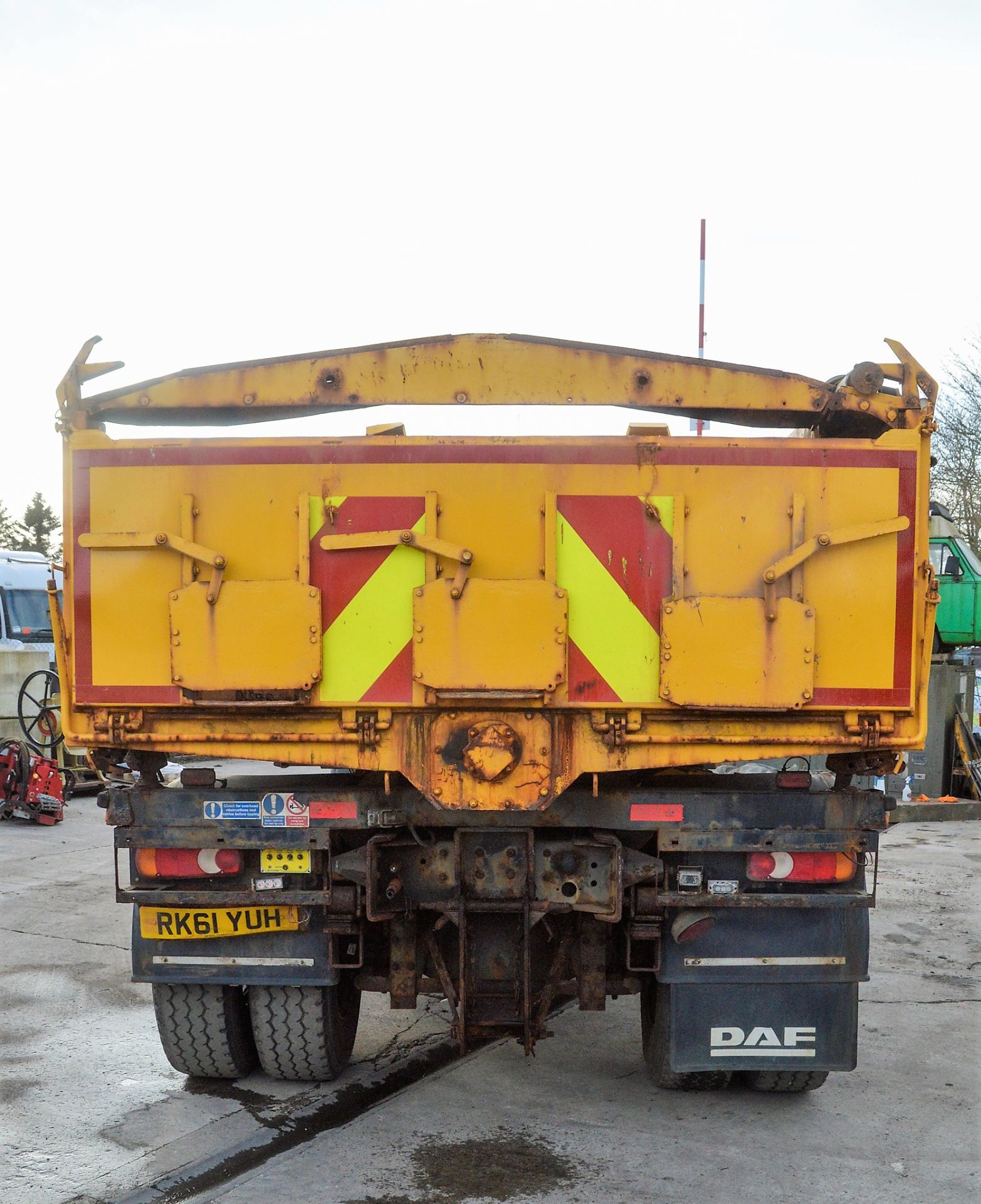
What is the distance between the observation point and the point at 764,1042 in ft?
14.8

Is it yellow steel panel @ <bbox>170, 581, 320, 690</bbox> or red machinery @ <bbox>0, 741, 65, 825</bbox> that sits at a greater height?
yellow steel panel @ <bbox>170, 581, 320, 690</bbox>

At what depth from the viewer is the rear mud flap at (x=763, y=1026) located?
450 cm

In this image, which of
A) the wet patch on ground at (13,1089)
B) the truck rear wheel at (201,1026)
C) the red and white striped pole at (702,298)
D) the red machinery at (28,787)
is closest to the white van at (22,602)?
the red machinery at (28,787)

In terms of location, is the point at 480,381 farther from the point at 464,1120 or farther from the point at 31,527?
the point at 31,527

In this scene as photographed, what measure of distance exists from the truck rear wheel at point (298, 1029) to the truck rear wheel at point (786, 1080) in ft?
Answer: 5.41

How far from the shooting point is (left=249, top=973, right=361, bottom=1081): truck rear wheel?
4.73m

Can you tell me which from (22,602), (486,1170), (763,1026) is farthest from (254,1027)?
(22,602)

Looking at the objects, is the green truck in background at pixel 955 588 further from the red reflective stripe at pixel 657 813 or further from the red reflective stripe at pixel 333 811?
the red reflective stripe at pixel 333 811

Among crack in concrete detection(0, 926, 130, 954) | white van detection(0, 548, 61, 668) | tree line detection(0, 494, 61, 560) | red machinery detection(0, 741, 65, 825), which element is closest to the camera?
crack in concrete detection(0, 926, 130, 954)

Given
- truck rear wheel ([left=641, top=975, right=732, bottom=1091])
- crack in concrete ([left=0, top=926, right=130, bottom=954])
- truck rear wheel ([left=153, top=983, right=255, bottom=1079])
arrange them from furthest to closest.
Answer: crack in concrete ([left=0, top=926, right=130, bottom=954]) < truck rear wheel ([left=153, top=983, right=255, bottom=1079]) < truck rear wheel ([left=641, top=975, right=732, bottom=1091])

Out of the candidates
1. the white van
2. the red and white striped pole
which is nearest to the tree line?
the white van

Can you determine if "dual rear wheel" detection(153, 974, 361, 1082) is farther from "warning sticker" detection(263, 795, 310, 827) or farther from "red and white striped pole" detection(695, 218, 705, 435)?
"red and white striped pole" detection(695, 218, 705, 435)

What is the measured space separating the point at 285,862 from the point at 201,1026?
35.1 inches

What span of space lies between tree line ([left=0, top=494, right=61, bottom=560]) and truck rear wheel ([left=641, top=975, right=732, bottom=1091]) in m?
59.7
